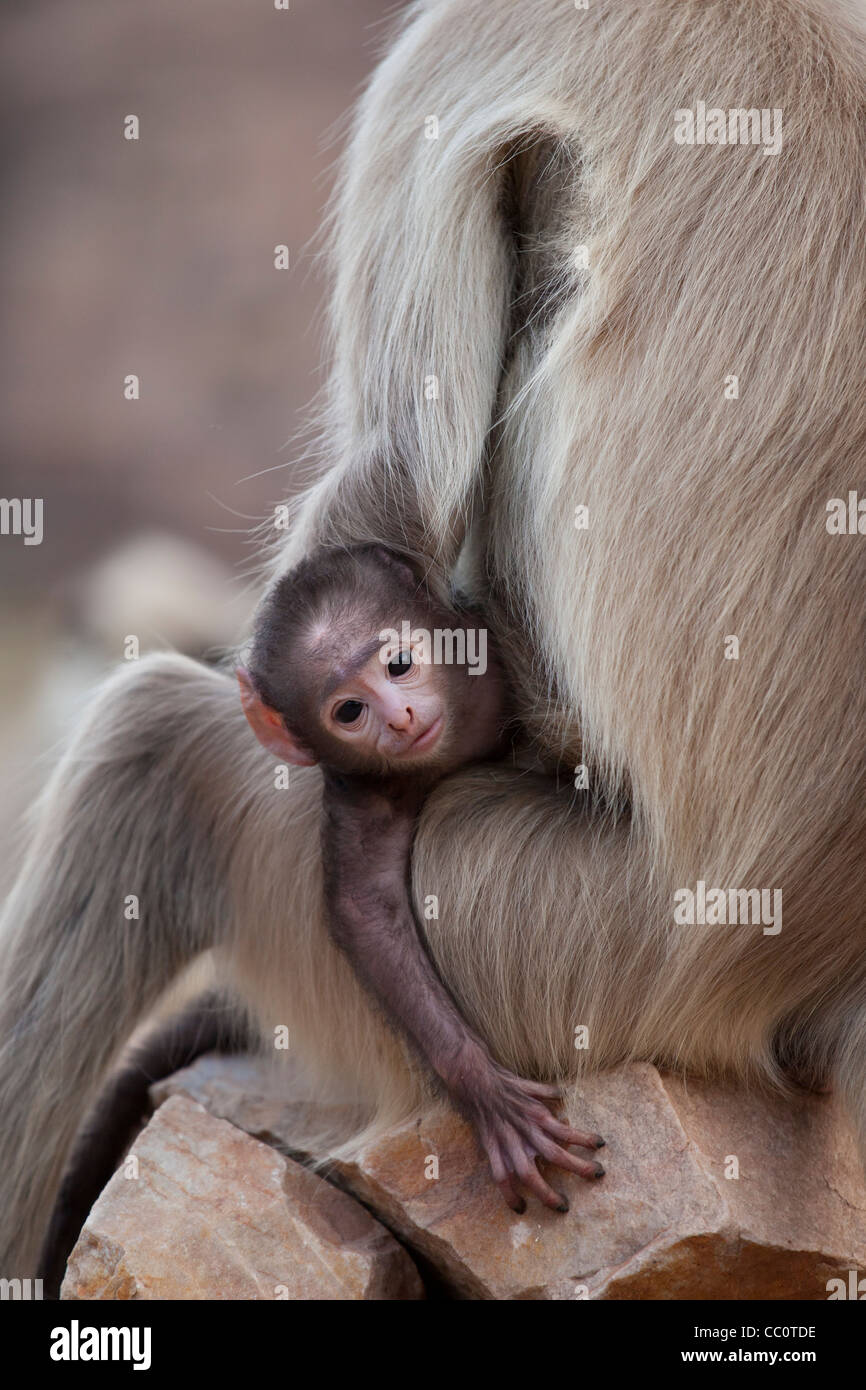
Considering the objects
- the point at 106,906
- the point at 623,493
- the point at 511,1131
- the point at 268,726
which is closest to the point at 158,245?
the point at 106,906

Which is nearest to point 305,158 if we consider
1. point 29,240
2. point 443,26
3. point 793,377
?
point 29,240

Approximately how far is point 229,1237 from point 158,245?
18.4 ft

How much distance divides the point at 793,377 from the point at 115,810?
1132 millimetres

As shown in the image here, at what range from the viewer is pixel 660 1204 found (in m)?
1.84

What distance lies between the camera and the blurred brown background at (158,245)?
6641 millimetres

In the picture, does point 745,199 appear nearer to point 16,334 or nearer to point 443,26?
point 443,26

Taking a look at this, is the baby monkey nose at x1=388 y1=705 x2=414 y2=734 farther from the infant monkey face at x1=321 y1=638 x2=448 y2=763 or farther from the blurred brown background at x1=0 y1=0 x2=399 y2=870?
the blurred brown background at x1=0 y1=0 x2=399 y2=870

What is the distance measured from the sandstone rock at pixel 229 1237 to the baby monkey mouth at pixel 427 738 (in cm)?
71

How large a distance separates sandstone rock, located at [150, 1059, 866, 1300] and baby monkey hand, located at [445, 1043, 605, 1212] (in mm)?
52

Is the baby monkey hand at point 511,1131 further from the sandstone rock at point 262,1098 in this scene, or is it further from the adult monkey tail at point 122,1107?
the adult monkey tail at point 122,1107

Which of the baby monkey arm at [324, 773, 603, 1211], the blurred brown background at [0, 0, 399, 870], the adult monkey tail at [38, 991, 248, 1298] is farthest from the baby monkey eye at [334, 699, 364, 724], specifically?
the blurred brown background at [0, 0, 399, 870]

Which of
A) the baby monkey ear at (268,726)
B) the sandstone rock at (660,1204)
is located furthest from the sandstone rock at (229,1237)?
the baby monkey ear at (268,726)

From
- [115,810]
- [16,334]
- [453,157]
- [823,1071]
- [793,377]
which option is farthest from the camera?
[16,334]

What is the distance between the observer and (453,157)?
6.00 ft
